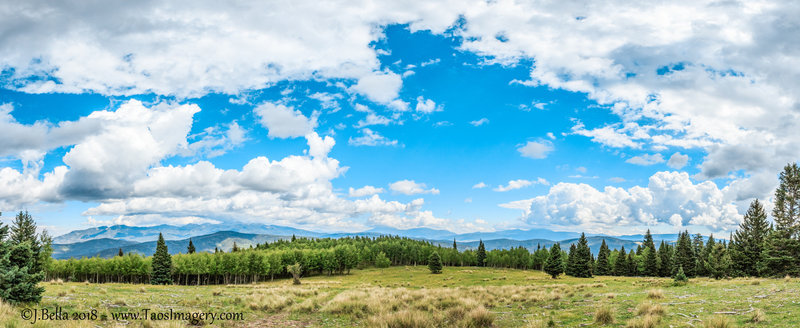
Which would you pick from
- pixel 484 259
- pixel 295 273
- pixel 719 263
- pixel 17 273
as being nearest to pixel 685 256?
pixel 719 263

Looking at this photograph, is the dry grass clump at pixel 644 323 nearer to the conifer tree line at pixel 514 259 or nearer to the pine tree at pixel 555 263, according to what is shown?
the conifer tree line at pixel 514 259

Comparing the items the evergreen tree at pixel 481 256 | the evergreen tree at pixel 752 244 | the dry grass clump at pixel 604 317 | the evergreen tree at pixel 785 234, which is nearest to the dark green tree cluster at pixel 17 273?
the dry grass clump at pixel 604 317

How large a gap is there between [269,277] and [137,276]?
127 feet

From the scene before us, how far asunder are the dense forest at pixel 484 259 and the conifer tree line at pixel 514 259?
106 mm

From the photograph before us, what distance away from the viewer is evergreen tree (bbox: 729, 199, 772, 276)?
65.6 metres

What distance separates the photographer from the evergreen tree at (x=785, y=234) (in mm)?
53438

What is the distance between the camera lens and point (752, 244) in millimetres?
67188

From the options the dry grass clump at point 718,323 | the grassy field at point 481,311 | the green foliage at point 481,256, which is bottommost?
the green foliage at point 481,256

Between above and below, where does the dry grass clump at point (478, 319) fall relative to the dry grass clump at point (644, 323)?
below

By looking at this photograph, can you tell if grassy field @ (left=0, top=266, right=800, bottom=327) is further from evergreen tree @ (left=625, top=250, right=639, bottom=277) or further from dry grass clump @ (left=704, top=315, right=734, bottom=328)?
evergreen tree @ (left=625, top=250, right=639, bottom=277)

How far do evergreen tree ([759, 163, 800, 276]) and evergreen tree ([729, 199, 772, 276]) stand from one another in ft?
23.6

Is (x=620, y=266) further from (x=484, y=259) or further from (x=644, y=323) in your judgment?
(x=644, y=323)

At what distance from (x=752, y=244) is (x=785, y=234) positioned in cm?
1318

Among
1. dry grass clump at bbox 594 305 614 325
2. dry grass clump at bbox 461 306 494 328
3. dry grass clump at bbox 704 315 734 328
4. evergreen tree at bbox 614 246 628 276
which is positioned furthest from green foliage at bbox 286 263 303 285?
evergreen tree at bbox 614 246 628 276
